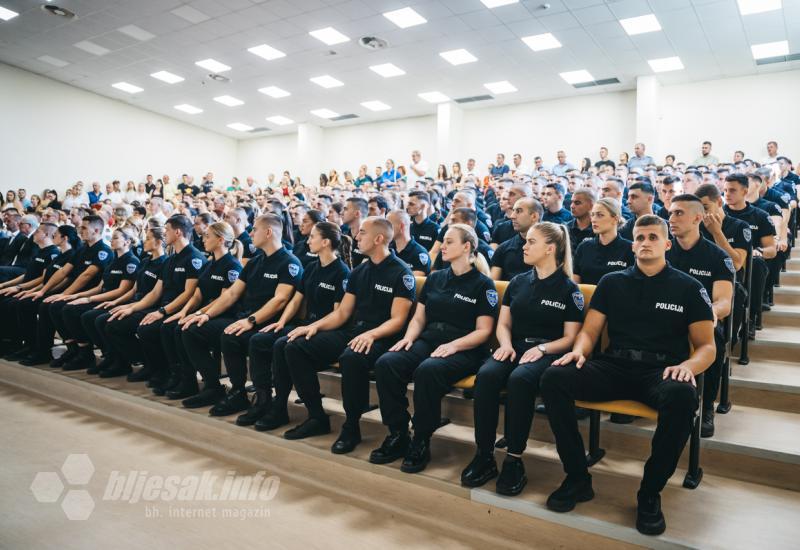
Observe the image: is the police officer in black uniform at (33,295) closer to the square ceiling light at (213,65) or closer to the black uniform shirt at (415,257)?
the black uniform shirt at (415,257)

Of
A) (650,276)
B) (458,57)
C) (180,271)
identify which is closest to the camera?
(650,276)

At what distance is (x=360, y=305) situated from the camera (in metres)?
3.05

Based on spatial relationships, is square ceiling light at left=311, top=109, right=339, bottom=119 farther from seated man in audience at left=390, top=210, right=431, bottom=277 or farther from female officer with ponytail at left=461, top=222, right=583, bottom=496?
female officer with ponytail at left=461, top=222, right=583, bottom=496

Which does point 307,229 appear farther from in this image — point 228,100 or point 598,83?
point 228,100

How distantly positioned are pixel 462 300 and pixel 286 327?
3.93 ft

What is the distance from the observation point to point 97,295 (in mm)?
4523

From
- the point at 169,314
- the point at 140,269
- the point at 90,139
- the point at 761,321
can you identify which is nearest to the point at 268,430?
the point at 169,314

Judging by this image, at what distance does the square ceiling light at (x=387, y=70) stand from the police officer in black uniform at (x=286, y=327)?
27.7 feet

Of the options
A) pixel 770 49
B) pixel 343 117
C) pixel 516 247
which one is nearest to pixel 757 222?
pixel 516 247

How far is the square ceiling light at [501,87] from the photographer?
11597 millimetres

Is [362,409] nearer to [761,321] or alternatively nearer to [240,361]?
[240,361]

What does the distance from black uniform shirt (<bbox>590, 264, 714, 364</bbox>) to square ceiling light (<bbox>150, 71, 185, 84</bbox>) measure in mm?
12188

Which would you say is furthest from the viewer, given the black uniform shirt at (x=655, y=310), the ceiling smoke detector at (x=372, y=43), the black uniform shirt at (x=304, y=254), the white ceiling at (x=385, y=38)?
the ceiling smoke detector at (x=372, y=43)

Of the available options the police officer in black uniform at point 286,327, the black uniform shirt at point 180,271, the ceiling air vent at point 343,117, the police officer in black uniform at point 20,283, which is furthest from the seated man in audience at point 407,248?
the ceiling air vent at point 343,117
